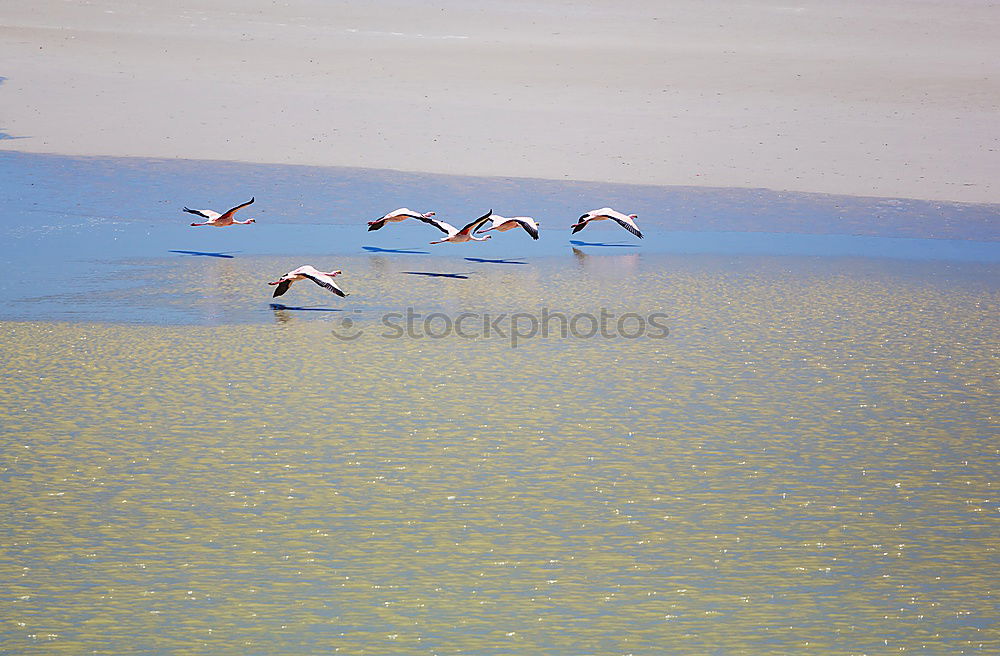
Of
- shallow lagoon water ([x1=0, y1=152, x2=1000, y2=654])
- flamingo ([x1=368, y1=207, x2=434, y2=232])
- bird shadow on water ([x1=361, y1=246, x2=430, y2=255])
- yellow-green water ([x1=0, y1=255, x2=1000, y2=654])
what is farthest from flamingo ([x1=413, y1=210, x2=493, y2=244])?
yellow-green water ([x1=0, y1=255, x2=1000, y2=654])

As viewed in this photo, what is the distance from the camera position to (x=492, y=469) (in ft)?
23.3

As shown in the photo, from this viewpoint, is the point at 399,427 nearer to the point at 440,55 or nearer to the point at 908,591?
the point at 908,591

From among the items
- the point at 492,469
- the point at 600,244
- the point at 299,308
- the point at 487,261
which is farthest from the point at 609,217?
the point at 492,469

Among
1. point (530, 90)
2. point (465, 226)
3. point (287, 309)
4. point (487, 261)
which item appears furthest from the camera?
point (530, 90)

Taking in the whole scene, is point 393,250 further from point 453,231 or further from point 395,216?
point 453,231

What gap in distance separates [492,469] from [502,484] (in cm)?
22

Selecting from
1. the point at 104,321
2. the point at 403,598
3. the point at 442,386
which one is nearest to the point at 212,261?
the point at 104,321

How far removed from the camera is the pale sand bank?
16141 millimetres

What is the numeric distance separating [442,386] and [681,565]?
118 inches

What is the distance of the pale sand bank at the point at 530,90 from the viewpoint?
16.1 metres

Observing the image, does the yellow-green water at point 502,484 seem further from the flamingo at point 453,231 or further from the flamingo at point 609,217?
the flamingo at point 609,217

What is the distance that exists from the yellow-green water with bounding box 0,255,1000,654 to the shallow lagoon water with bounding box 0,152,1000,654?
0.8 inches

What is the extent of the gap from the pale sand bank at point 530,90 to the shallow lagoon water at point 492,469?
476cm

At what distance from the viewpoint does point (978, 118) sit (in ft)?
57.9
